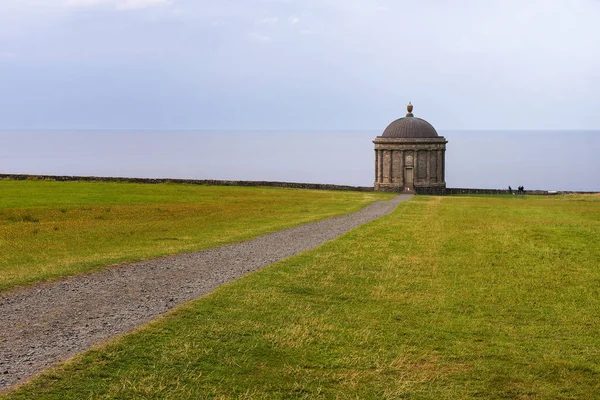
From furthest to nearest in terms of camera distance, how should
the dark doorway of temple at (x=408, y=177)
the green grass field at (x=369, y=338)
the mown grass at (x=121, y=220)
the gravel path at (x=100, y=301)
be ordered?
the dark doorway of temple at (x=408, y=177) → the mown grass at (x=121, y=220) → the gravel path at (x=100, y=301) → the green grass field at (x=369, y=338)

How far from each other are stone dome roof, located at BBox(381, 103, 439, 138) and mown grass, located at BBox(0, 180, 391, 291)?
64.0 ft

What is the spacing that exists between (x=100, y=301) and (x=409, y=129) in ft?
211

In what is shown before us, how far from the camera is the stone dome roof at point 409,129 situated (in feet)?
256

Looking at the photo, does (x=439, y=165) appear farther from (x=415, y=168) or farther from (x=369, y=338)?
(x=369, y=338)

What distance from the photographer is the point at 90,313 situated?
51.8ft

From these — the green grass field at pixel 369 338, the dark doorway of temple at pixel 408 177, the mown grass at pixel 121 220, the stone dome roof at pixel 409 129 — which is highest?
the stone dome roof at pixel 409 129

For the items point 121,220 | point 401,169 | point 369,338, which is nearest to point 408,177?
point 401,169

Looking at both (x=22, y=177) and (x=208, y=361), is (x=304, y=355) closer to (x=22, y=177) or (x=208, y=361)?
(x=208, y=361)

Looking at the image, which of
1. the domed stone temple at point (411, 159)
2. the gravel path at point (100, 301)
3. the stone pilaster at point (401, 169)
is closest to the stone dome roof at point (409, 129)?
the domed stone temple at point (411, 159)

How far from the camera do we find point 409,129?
257ft

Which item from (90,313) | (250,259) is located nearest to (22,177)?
(250,259)

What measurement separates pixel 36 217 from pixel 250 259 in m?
19.2

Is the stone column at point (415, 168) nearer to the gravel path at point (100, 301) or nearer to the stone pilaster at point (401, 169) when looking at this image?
the stone pilaster at point (401, 169)

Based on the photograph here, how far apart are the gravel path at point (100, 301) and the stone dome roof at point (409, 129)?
174 ft
